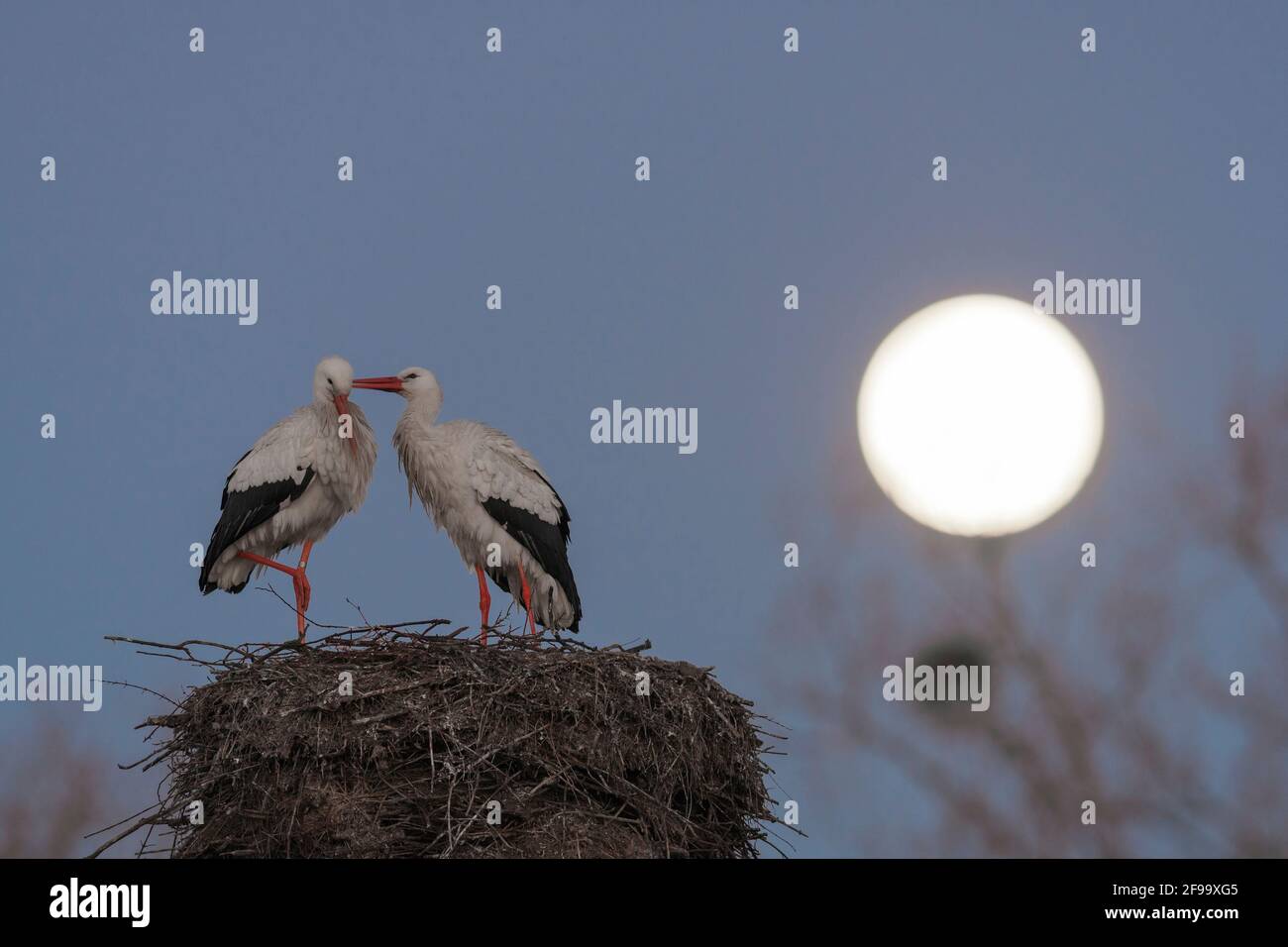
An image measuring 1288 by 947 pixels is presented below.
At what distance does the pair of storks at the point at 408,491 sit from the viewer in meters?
13.3

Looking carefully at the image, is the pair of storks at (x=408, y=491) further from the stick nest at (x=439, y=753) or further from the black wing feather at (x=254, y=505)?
the stick nest at (x=439, y=753)

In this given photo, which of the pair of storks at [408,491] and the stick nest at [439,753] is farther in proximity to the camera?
the pair of storks at [408,491]

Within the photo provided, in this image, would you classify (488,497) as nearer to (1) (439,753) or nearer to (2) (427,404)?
(2) (427,404)

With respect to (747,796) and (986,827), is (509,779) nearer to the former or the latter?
(747,796)

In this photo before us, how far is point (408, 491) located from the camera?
1385 cm

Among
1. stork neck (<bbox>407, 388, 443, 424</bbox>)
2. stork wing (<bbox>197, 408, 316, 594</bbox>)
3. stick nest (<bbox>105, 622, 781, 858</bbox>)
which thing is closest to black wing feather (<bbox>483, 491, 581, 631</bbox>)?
stork neck (<bbox>407, 388, 443, 424</bbox>)

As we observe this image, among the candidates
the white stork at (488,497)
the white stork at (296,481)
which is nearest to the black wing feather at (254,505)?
the white stork at (296,481)

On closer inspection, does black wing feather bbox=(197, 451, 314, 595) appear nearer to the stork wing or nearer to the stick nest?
the stork wing

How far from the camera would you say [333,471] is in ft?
43.8

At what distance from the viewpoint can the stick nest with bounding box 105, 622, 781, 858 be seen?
10.5 meters

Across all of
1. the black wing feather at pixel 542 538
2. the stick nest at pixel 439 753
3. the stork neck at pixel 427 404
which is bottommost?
the stick nest at pixel 439 753

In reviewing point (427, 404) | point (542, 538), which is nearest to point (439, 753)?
point (542, 538)
